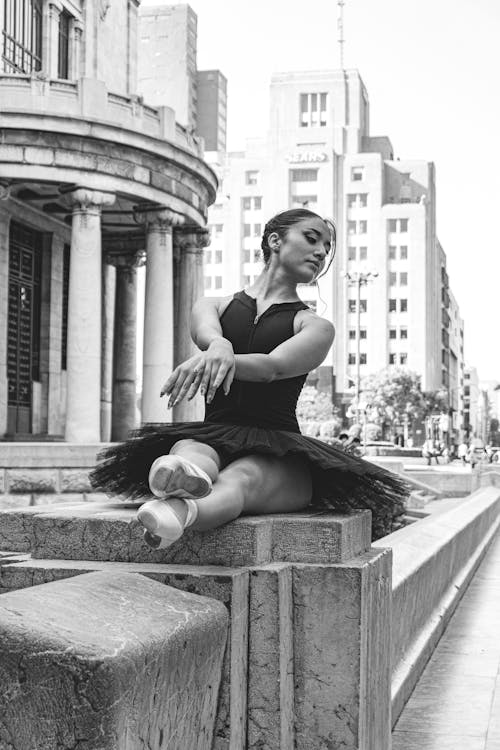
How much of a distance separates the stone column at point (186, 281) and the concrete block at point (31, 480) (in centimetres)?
822

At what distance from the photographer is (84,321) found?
71.6 feet

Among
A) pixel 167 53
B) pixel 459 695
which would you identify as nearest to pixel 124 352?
pixel 459 695

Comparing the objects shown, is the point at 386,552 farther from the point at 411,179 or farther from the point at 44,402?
the point at 411,179

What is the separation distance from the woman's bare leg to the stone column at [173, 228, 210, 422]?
21.7 m

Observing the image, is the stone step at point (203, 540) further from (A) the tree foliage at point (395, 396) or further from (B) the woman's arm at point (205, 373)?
(A) the tree foliage at point (395, 396)

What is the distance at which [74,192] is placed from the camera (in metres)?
21.7

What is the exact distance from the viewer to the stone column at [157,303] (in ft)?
77.4

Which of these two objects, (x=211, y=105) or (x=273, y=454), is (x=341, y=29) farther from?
(x=273, y=454)

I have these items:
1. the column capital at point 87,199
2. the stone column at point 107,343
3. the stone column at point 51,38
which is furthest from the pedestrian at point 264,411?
the stone column at point 107,343

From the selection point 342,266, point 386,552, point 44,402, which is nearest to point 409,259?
point 342,266

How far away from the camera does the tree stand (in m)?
102

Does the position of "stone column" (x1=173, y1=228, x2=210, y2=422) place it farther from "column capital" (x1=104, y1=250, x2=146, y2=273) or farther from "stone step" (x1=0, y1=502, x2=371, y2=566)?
"stone step" (x1=0, y1=502, x2=371, y2=566)

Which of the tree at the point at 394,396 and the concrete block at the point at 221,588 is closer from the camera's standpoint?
the concrete block at the point at 221,588

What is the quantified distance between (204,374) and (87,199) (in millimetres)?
18742
